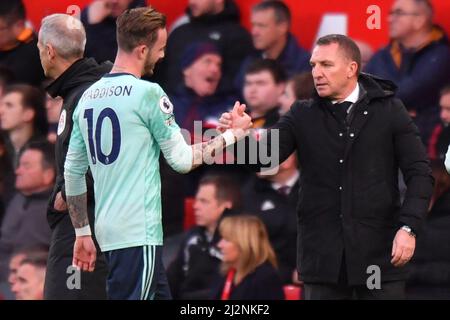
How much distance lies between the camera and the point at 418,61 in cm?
917

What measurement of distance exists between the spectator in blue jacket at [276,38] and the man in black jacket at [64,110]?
2.70 m

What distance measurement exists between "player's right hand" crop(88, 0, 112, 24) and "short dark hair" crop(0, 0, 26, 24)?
714mm

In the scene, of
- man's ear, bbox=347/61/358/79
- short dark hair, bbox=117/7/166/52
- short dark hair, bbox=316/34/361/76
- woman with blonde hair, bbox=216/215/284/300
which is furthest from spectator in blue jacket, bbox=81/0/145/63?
short dark hair, bbox=117/7/166/52

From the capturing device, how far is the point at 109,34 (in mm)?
9930

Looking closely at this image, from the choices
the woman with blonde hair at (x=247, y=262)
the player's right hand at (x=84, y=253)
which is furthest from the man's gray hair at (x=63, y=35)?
the woman with blonde hair at (x=247, y=262)

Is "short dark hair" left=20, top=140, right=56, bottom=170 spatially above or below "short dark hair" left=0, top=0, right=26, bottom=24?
below

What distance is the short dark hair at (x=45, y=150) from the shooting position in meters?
10.1

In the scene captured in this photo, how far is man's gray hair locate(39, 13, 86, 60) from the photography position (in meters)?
6.84

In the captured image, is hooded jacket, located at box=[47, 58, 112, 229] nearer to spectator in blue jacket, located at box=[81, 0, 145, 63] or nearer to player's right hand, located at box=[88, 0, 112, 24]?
spectator in blue jacket, located at box=[81, 0, 145, 63]

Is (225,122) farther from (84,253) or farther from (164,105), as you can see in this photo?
(84,253)

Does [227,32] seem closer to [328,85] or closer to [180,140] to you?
[328,85]

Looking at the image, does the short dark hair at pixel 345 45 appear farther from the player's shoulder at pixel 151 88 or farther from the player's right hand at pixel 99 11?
the player's right hand at pixel 99 11

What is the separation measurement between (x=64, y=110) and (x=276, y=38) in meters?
3.08
